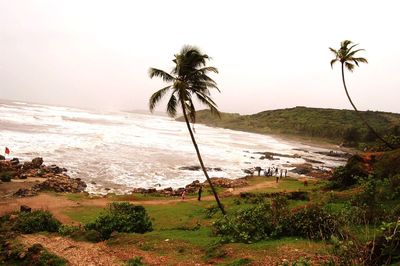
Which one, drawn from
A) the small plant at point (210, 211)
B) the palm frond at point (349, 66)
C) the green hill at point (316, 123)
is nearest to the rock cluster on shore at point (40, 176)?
the small plant at point (210, 211)

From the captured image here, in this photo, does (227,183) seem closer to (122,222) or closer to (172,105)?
(172,105)

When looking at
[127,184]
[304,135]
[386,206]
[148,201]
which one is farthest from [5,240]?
[304,135]

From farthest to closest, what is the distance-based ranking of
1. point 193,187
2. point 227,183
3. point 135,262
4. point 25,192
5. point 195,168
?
point 195,168 → point 227,183 → point 193,187 → point 25,192 → point 135,262

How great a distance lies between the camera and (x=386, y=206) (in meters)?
14.2

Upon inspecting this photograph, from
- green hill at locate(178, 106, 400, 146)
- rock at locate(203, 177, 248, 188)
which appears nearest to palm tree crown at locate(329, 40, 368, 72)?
rock at locate(203, 177, 248, 188)

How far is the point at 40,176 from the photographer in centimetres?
3156

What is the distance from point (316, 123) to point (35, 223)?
110402 mm

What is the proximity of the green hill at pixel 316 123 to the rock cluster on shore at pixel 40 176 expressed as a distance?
74299 mm

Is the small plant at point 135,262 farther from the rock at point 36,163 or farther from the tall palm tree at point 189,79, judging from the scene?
the rock at point 36,163

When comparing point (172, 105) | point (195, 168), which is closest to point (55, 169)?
point (195, 168)

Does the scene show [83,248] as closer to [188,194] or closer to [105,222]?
[105,222]

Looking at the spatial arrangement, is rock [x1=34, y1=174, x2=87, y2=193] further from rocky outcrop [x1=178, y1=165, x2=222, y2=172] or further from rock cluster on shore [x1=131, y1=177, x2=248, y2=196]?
rocky outcrop [x1=178, y1=165, x2=222, y2=172]

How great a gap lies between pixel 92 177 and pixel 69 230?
18231 millimetres

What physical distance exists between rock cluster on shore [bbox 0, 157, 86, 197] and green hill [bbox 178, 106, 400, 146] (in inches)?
2925
